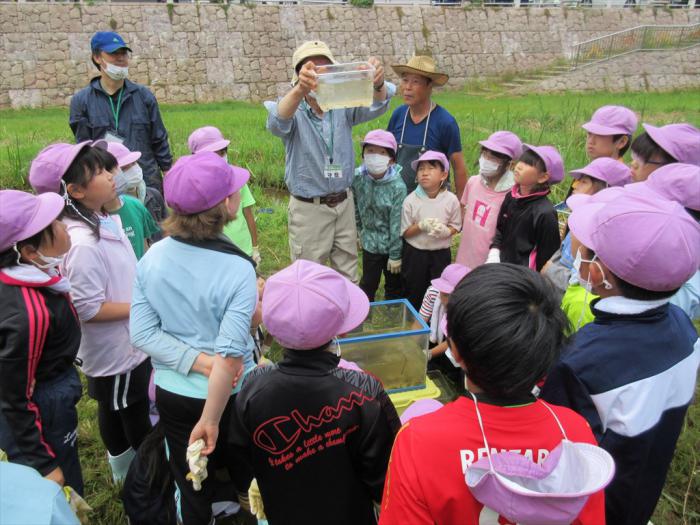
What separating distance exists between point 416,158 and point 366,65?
1.14 meters

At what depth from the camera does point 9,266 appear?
182 cm

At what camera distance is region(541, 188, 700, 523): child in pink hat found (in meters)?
1.45

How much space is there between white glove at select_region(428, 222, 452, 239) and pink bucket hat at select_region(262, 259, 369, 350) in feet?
6.41

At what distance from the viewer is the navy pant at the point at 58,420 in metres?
1.86

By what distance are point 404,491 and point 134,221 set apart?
2414 mm

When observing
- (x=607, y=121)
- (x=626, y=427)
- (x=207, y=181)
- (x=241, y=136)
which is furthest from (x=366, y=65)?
(x=241, y=136)

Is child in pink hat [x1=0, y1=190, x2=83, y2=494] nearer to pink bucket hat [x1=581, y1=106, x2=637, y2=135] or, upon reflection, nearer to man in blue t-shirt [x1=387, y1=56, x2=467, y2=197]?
man in blue t-shirt [x1=387, y1=56, x2=467, y2=197]

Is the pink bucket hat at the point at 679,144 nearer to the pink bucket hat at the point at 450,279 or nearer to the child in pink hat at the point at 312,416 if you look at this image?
the pink bucket hat at the point at 450,279

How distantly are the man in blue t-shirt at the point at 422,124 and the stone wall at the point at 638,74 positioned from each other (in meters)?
17.9

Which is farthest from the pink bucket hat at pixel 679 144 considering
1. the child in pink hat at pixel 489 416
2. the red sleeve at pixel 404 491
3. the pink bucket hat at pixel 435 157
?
the red sleeve at pixel 404 491

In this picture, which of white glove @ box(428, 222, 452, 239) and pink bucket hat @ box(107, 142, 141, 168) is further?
white glove @ box(428, 222, 452, 239)

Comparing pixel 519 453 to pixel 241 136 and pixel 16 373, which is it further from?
pixel 241 136

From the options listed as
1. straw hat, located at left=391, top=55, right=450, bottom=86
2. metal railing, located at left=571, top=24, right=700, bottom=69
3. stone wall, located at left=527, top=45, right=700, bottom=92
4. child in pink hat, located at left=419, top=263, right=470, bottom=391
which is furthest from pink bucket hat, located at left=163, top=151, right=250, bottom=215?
metal railing, located at left=571, top=24, right=700, bottom=69

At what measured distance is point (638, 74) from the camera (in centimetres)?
2112
